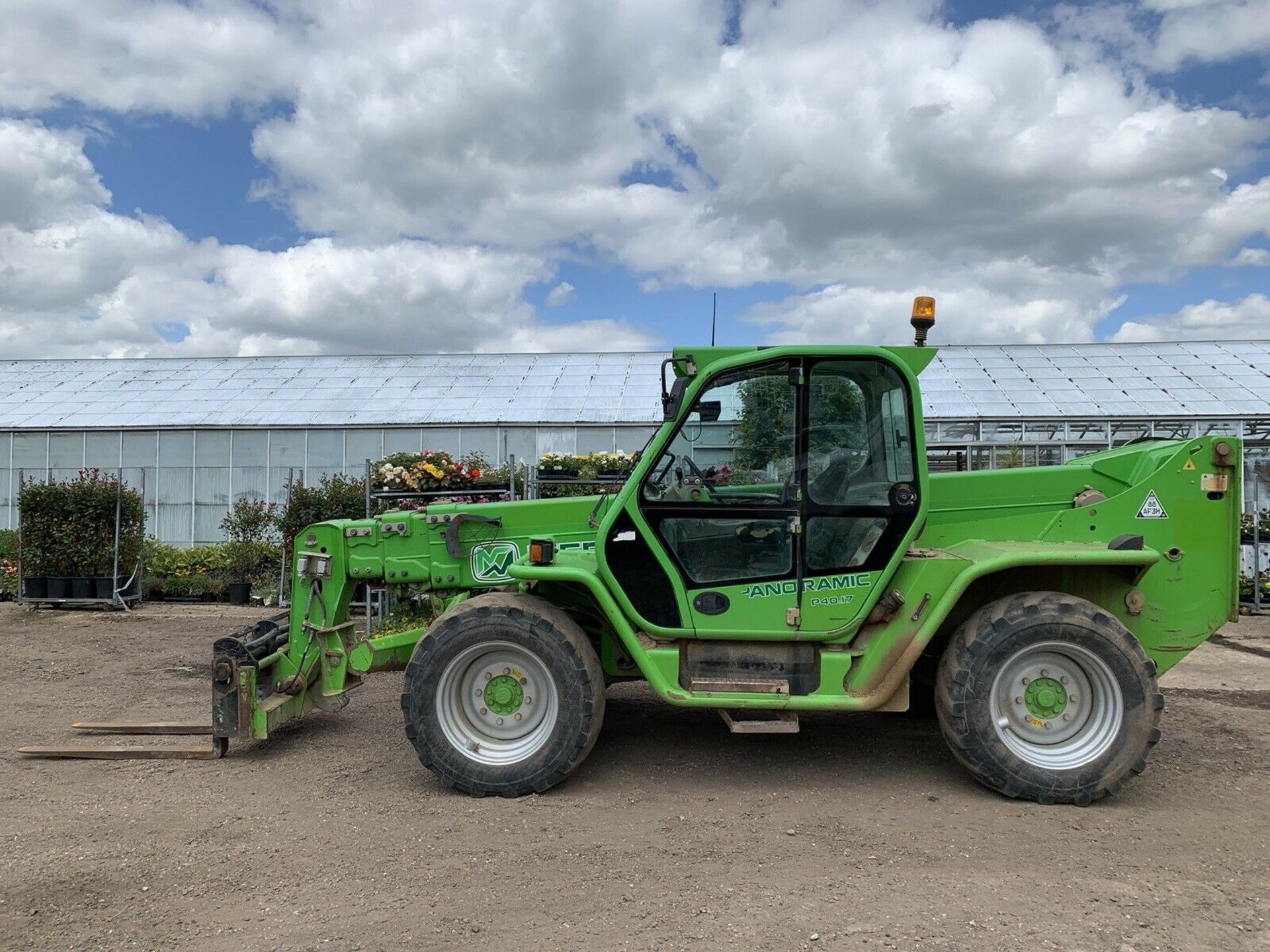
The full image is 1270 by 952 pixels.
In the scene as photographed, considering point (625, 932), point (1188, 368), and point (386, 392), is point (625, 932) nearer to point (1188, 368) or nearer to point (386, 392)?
point (386, 392)

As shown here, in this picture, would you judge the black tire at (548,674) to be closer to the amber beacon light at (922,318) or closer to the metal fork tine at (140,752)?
the metal fork tine at (140,752)

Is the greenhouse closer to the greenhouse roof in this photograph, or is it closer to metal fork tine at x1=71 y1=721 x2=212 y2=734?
the greenhouse roof

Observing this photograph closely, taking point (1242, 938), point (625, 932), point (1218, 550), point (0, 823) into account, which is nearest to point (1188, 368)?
point (1218, 550)

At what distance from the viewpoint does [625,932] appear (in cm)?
316

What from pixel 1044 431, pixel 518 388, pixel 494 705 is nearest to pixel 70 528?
pixel 518 388

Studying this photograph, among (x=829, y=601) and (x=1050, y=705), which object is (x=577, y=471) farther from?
(x=1050, y=705)

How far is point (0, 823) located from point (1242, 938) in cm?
536

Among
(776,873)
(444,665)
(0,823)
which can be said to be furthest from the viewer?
(444,665)

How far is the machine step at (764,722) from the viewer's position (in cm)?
446

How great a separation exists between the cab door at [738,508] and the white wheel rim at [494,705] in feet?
2.94

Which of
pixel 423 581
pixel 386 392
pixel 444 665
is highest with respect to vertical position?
pixel 386 392

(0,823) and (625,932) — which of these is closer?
(625,932)

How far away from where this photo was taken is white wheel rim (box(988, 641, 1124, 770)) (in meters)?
4.46

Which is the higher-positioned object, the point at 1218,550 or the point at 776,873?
the point at 1218,550
